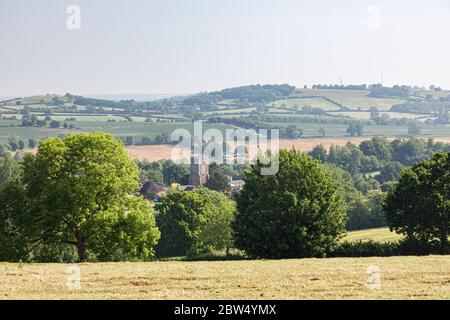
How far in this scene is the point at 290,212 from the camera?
1777 inches

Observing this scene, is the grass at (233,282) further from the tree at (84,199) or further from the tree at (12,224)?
the tree at (12,224)

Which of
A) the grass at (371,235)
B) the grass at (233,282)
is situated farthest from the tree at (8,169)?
the grass at (233,282)

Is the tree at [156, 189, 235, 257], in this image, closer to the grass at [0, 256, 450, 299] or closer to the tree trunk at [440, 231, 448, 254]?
the tree trunk at [440, 231, 448, 254]

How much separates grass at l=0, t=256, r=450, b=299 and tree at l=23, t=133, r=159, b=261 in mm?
9270

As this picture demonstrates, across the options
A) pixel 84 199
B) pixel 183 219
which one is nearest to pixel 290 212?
pixel 84 199

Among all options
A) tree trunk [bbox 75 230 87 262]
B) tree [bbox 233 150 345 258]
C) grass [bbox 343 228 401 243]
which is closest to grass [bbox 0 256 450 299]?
tree trunk [bbox 75 230 87 262]

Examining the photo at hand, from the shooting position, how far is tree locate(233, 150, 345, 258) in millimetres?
44250

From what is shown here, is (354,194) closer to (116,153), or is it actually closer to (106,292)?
(116,153)

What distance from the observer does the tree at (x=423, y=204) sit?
4909 centimetres

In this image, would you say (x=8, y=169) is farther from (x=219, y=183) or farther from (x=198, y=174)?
(x=219, y=183)

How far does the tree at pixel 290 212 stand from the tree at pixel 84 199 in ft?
26.2

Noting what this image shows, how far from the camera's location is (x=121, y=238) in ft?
127
